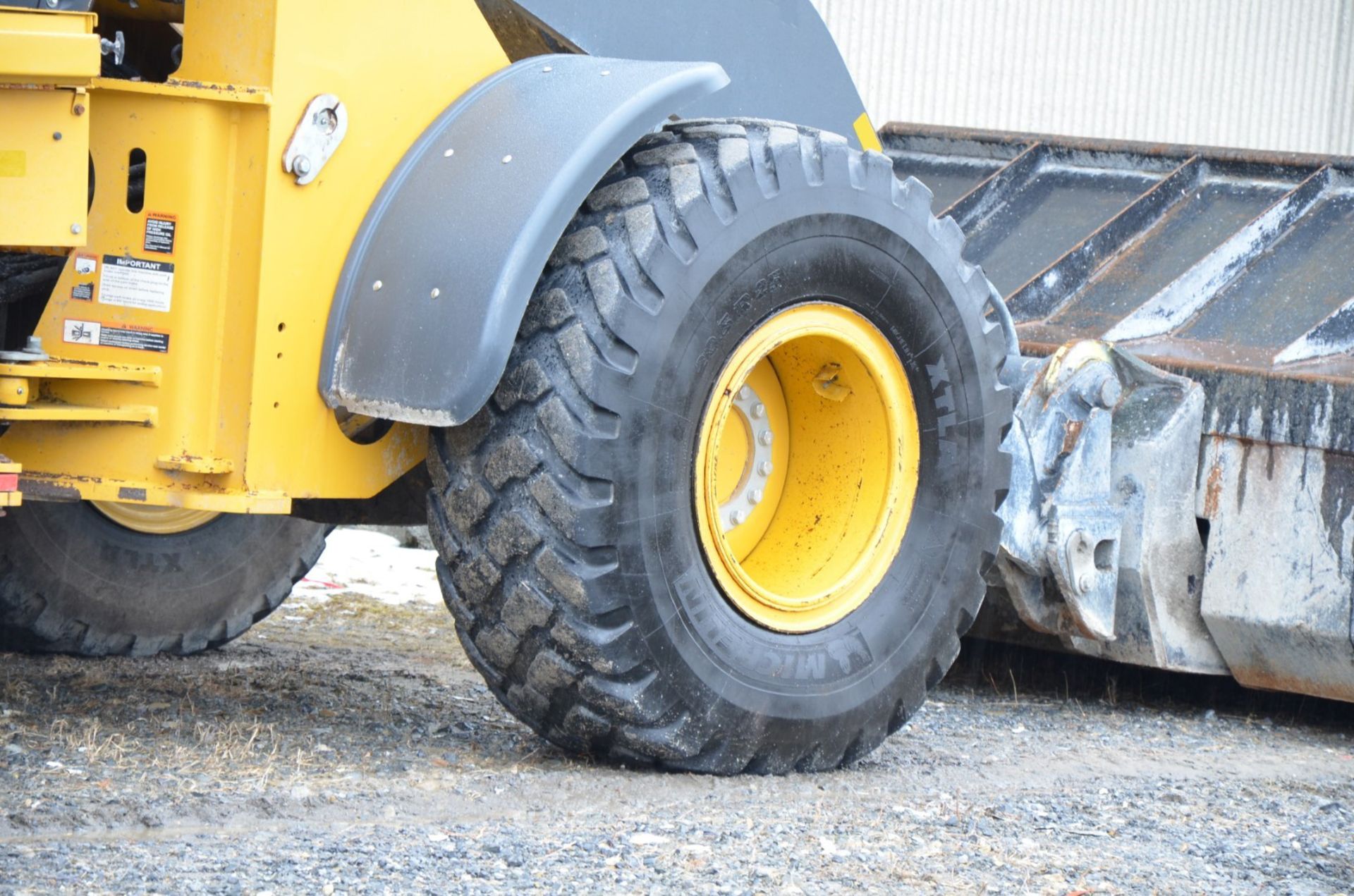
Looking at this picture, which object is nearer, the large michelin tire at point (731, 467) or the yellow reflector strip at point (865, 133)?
the large michelin tire at point (731, 467)

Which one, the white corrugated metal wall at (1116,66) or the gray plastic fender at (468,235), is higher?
the white corrugated metal wall at (1116,66)

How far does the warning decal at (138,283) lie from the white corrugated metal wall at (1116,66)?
6.42m

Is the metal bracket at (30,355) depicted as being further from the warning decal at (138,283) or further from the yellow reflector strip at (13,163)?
the yellow reflector strip at (13,163)

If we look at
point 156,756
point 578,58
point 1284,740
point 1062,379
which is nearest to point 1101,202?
point 1062,379

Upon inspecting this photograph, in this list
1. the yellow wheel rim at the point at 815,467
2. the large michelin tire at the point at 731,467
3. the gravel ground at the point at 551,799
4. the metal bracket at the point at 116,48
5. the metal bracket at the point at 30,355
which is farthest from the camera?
the yellow wheel rim at the point at 815,467

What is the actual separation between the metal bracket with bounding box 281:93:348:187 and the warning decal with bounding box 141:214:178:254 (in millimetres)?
205

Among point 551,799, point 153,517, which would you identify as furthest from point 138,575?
point 551,799

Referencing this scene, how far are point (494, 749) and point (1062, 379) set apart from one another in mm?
1781

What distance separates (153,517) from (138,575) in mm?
151

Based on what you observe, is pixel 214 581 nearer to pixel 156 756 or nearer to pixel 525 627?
pixel 156 756

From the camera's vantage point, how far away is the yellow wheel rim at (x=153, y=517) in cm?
401

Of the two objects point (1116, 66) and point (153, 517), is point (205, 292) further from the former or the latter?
point (1116, 66)

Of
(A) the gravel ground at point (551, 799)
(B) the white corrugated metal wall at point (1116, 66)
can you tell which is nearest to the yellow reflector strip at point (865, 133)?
(A) the gravel ground at point (551, 799)

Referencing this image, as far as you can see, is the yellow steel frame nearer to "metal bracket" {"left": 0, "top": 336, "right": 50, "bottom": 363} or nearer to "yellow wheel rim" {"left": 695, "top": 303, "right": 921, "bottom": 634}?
"metal bracket" {"left": 0, "top": 336, "right": 50, "bottom": 363}
